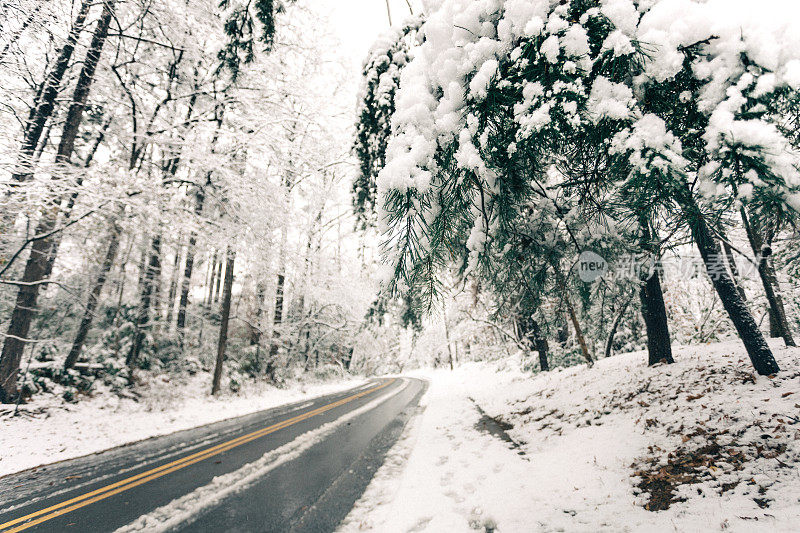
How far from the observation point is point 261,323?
16859 millimetres

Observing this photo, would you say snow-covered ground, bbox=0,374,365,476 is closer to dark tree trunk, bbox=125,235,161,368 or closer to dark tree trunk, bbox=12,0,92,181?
dark tree trunk, bbox=125,235,161,368

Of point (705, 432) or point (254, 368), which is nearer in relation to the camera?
point (705, 432)

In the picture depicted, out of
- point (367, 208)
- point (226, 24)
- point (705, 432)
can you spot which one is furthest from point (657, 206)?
point (226, 24)

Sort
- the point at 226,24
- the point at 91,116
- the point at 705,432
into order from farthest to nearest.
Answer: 1. the point at 91,116
2. the point at 705,432
3. the point at 226,24

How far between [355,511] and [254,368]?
13.8 meters

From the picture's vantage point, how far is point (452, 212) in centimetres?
197

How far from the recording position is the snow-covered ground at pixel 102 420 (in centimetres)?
632

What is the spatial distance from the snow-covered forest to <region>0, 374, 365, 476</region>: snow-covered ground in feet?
0.39

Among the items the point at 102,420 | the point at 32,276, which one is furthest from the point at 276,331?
the point at 32,276

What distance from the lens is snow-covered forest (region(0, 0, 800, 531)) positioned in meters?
1.58

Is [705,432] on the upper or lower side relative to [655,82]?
lower

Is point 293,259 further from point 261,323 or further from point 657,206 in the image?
point 657,206

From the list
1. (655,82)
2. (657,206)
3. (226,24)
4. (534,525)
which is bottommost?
(534,525)

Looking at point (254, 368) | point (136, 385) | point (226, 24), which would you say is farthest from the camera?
point (254, 368)
